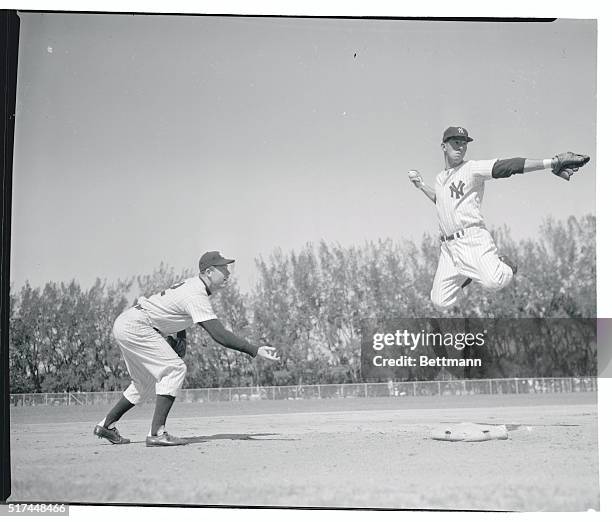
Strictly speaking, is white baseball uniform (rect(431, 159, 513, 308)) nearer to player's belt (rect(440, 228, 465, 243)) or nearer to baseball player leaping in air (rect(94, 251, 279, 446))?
player's belt (rect(440, 228, 465, 243))

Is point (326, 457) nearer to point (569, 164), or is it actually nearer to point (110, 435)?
point (110, 435)

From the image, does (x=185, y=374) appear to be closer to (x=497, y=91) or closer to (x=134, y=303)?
(x=134, y=303)

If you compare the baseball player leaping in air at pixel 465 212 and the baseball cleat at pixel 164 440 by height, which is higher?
the baseball player leaping in air at pixel 465 212

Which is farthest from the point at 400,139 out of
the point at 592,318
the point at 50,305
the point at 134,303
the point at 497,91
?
the point at 50,305

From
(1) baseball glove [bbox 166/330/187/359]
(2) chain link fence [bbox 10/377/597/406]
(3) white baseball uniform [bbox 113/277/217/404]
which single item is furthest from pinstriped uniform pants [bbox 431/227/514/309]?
(1) baseball glove [bbox 166/330/187/359]

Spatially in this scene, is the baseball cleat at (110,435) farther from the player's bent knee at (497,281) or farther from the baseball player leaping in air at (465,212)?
the player's bent knee at (497,281)

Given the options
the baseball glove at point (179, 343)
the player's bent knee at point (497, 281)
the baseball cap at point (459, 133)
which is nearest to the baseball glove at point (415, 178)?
the baseball cap at point (459, 133)

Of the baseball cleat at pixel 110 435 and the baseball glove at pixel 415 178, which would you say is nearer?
the baseball cleat at pixel 110 435
